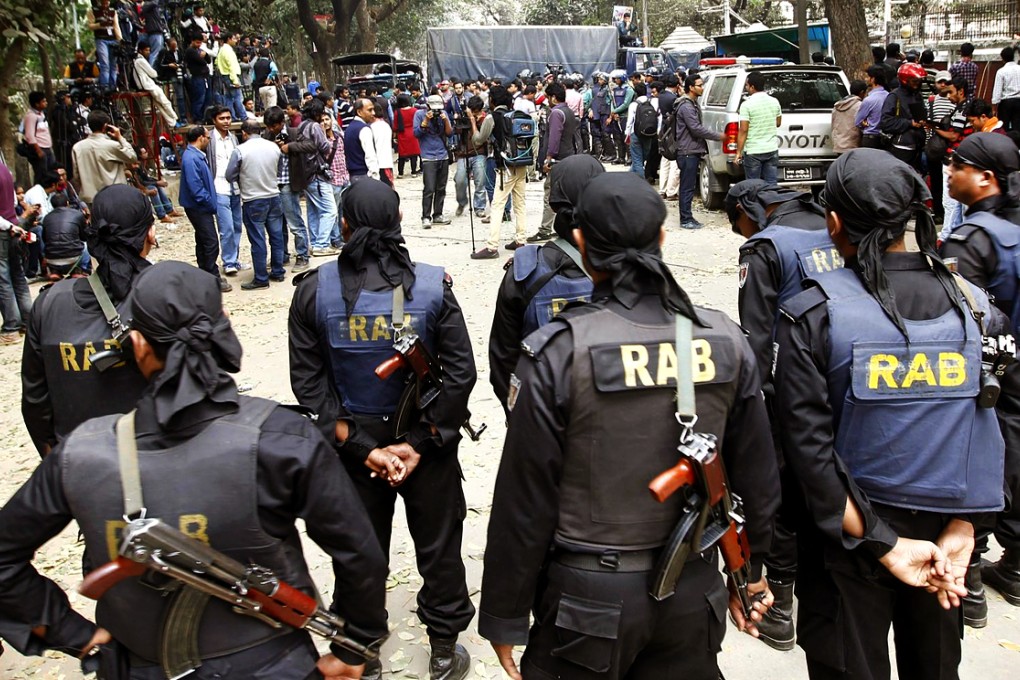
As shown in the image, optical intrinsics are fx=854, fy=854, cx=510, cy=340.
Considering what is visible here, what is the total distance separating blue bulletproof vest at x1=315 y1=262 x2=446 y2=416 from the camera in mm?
3270

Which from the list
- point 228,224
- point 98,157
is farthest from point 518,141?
point 98,157

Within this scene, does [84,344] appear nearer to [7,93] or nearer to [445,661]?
[445,661]

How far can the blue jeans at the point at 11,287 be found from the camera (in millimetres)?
8266

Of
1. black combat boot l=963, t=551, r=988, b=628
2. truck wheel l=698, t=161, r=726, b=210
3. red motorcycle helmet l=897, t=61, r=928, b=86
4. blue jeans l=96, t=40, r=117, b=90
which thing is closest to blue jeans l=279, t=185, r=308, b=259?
truck wheel l=698, t=161, r=726, b=210

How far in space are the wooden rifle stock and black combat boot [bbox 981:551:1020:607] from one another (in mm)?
2943

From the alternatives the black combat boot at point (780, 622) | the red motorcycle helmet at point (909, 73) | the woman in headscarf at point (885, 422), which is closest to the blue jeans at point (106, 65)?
the red motorcycle helmet at point (909, 73)

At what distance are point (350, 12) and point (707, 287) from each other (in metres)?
23.1

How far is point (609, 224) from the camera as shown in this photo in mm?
2238

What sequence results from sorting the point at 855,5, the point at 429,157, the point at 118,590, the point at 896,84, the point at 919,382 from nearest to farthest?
the point at 118,590 < the point at 919,382 < the point at 896,84 < the point at 429,157 < the point at 855,5

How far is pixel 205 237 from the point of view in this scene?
9289 millimetres

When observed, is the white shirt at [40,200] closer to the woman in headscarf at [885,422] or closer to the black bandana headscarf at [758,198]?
the black bandana headscarf at [758,198]

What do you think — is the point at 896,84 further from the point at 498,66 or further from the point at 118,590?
the point at 498,66

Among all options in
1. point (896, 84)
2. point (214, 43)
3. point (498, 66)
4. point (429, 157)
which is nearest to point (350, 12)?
point (498, 66)

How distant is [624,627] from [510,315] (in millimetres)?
1745
